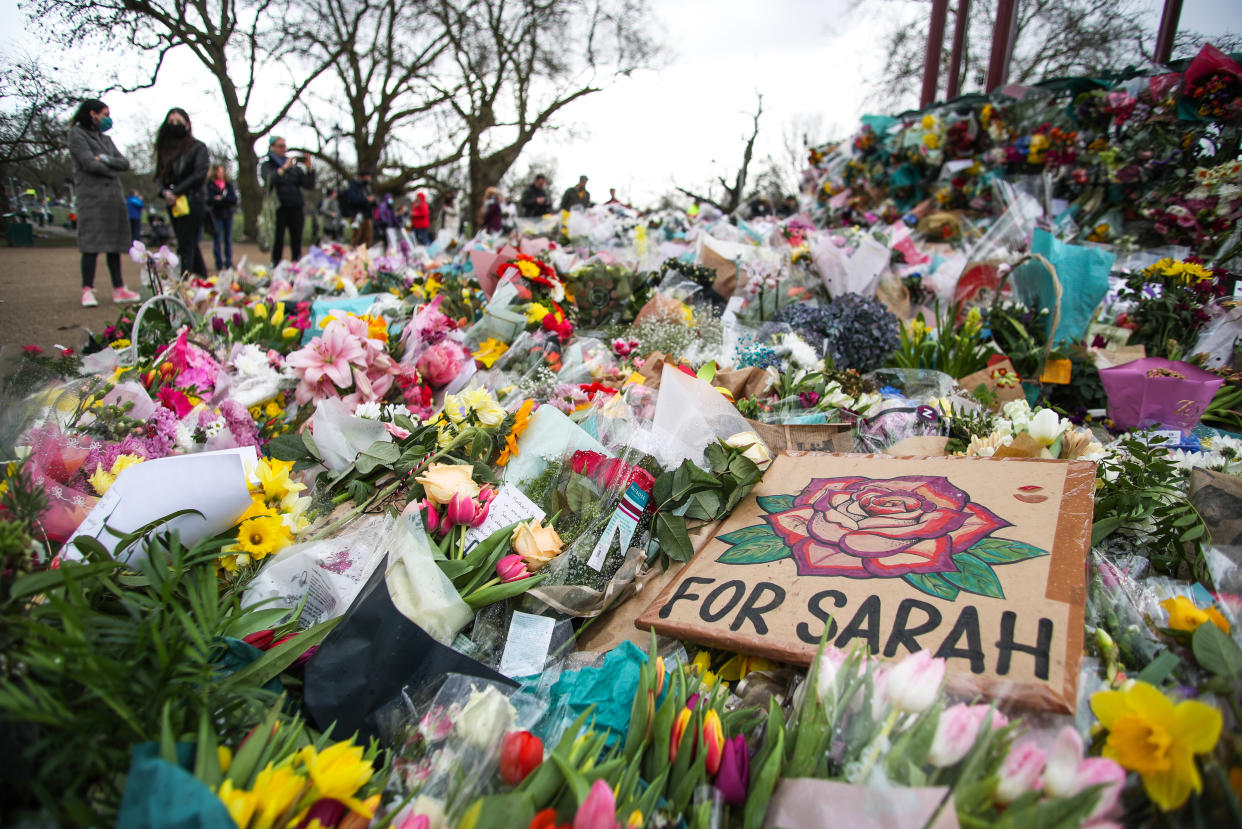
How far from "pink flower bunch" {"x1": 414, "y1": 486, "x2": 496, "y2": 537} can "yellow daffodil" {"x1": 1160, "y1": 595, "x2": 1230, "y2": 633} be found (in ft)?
4.47

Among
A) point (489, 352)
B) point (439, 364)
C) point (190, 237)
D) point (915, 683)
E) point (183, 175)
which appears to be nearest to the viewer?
point (915, 683)

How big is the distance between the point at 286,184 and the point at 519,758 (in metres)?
8.68

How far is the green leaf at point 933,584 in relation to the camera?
51.1 inches

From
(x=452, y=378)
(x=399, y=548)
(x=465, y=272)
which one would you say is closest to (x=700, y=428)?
(x=399, y=548)

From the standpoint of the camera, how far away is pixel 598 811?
842 millimetres

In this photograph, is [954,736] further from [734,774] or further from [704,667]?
[704,667]

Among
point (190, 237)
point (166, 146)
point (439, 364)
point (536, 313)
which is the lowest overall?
point (439, 364)

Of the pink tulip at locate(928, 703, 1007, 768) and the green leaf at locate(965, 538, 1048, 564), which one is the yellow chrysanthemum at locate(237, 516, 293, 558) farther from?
the green leaf at locate(965, 538, 1048, 564)

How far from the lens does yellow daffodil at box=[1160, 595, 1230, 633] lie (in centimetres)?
106

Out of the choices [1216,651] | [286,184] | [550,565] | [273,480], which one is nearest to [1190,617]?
[1216,651]

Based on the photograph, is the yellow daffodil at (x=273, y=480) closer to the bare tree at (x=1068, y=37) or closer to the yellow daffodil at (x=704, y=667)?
the yellow daffodil at (x=704, y=667)

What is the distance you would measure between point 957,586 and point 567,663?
0.81 metres

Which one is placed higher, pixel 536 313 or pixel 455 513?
pixel 536 313

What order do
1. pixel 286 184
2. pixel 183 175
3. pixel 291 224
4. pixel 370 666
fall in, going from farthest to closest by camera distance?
pixel 291 224 < pixel 286 184 < pixel 183 175 < pixel 370 666
